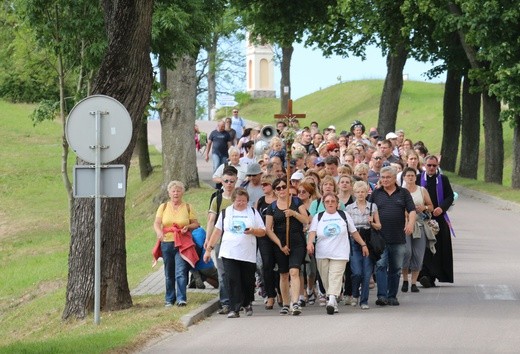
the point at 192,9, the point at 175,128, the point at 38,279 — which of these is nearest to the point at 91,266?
the point at 38,279

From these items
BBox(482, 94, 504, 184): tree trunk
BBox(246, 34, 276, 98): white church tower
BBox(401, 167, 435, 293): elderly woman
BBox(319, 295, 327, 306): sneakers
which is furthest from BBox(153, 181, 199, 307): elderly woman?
BBox(246, 34, 276, 98): white church tower

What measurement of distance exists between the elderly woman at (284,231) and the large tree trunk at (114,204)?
2.03 m

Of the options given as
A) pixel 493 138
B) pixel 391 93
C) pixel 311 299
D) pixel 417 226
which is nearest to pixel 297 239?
pixel 311 299

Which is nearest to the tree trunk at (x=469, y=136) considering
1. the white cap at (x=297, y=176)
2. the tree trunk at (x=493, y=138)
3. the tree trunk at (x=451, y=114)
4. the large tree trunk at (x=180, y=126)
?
the tree trunk at (x=451, y=114)

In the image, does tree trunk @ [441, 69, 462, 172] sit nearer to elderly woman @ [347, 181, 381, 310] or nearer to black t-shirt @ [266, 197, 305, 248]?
elderly woman @ [347, 181, 381, 310]

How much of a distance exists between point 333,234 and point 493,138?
25836mm

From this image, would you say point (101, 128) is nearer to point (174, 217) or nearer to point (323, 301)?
point (174, 217)

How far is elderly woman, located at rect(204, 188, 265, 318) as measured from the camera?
55.7ft

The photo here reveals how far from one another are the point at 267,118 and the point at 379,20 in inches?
1809

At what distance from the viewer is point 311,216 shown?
17.8 metres

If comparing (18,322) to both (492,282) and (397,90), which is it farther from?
(397,90)

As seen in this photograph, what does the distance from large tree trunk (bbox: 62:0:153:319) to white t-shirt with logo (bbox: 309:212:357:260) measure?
2614 millimetres

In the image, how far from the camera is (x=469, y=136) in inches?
1869

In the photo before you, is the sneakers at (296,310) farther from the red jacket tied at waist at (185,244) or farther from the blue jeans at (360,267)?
the red jacket tied at waist at (185,244)
